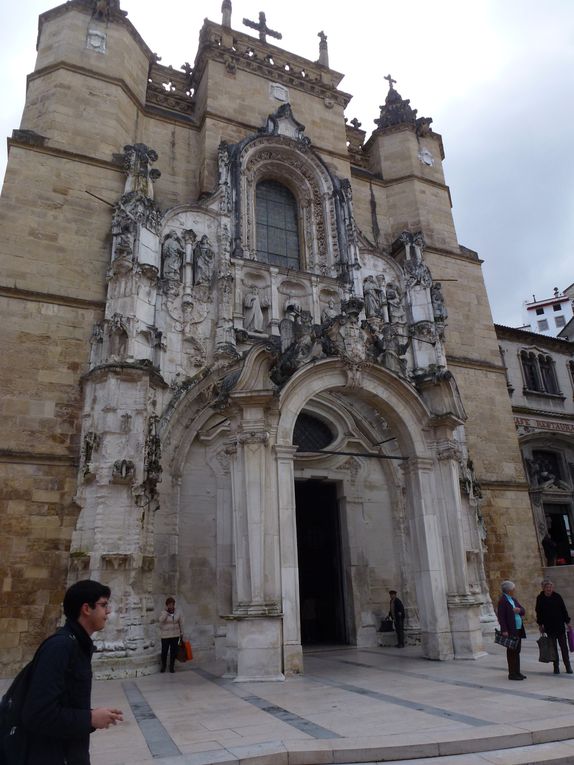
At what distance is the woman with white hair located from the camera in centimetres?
870

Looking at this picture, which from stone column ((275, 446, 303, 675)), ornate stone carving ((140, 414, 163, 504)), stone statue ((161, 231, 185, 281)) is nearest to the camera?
stone column ((275, 446, 303, 675))

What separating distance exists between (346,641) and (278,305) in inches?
363

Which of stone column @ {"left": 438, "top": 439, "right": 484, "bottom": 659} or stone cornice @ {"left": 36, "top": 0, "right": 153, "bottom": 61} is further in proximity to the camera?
stone cornice @ {"left": 36, "top": 0, "right": 153, "bottom": 61}

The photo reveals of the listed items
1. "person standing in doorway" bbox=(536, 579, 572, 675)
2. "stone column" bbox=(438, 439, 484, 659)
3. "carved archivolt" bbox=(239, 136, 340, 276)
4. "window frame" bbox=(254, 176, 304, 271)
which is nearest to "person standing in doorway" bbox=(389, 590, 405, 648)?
"stone column" bbox=(438, 439, 484, 659)

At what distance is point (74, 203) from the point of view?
15.7m

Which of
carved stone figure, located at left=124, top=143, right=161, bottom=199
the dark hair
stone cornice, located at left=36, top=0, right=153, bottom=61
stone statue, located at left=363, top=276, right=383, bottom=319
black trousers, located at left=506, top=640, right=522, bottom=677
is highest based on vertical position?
stone cornice, located at left=36, top=0, right=153, bottom=61

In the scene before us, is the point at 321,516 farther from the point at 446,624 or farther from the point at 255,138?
the point at 255,138

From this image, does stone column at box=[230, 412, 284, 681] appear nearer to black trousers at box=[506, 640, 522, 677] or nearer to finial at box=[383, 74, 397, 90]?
black trousers at box=[506, 640, 522, 677]

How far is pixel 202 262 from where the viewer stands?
16.0m

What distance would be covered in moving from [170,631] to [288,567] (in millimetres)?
2902

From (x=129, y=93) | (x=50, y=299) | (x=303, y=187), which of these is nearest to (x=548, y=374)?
(x=303, y=187)

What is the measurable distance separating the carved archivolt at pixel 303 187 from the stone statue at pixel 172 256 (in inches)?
109

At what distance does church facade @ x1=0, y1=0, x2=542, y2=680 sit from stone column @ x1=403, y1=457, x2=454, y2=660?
0.06m

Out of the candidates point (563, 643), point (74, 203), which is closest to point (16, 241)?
point (74, 203)
